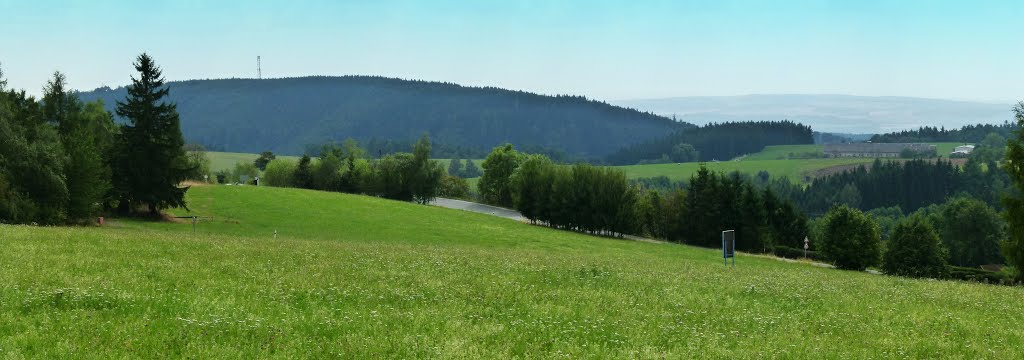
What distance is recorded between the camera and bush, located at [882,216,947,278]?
82.6 m

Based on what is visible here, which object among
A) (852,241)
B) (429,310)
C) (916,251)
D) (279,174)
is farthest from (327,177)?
(429,310)

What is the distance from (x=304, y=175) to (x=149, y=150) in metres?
86.3

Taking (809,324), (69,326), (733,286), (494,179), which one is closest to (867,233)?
(733,286)

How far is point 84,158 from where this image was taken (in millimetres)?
56094

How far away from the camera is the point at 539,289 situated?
19.8 meters

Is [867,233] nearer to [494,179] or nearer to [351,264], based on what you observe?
[351,264]

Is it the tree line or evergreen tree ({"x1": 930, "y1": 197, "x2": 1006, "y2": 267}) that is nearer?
the tree line

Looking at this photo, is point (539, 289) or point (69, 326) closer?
point (69, 326)

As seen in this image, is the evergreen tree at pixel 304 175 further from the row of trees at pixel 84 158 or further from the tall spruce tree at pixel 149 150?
the tall spruce tree at pixel 149 150

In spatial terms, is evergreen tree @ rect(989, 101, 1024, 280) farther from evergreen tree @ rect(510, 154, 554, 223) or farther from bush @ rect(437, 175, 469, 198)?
bush @ rect(437, 175, 469, 198)

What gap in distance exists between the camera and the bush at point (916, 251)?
82.6 metres


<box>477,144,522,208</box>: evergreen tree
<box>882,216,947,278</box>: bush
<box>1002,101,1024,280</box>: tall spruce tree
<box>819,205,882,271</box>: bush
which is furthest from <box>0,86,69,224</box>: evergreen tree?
<box>477,144,522,208</box>: evergreen tree

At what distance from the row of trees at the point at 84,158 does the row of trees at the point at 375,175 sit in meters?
57.6

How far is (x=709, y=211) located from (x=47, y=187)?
8848cm
